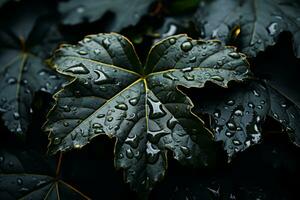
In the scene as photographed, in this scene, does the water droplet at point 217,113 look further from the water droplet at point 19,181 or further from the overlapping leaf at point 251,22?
the water droplet at point 19,181

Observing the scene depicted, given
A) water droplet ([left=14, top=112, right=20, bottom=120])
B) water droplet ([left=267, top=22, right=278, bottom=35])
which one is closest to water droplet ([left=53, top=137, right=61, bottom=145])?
water droplet ([left=14, top=112, right=20, bottom=120])

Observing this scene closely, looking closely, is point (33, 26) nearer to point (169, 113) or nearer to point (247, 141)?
point (169, 113)

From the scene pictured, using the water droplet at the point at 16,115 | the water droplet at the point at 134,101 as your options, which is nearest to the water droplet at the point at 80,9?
the water droplet at the point at 16,115

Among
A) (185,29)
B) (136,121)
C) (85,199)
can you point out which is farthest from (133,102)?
(185,29)

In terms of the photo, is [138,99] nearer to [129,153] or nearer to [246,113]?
[129,153]

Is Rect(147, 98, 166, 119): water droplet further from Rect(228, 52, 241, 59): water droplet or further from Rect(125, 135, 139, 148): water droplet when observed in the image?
Rect(228, 52, 241, 59): water droplet

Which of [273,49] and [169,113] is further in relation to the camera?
[273,49]

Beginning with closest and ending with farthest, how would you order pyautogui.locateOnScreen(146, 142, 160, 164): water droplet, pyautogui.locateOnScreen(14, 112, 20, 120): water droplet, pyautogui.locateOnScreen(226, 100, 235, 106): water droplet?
1. pyautogui.locateOnScreen(146, 142, 160, 164): water droplet
2. pyautogui.locateOnScreen(226, 100, 235, 106): water droplet
3. pyautogui.locateOnScreen(14, 112, 20, 120): water droplet
